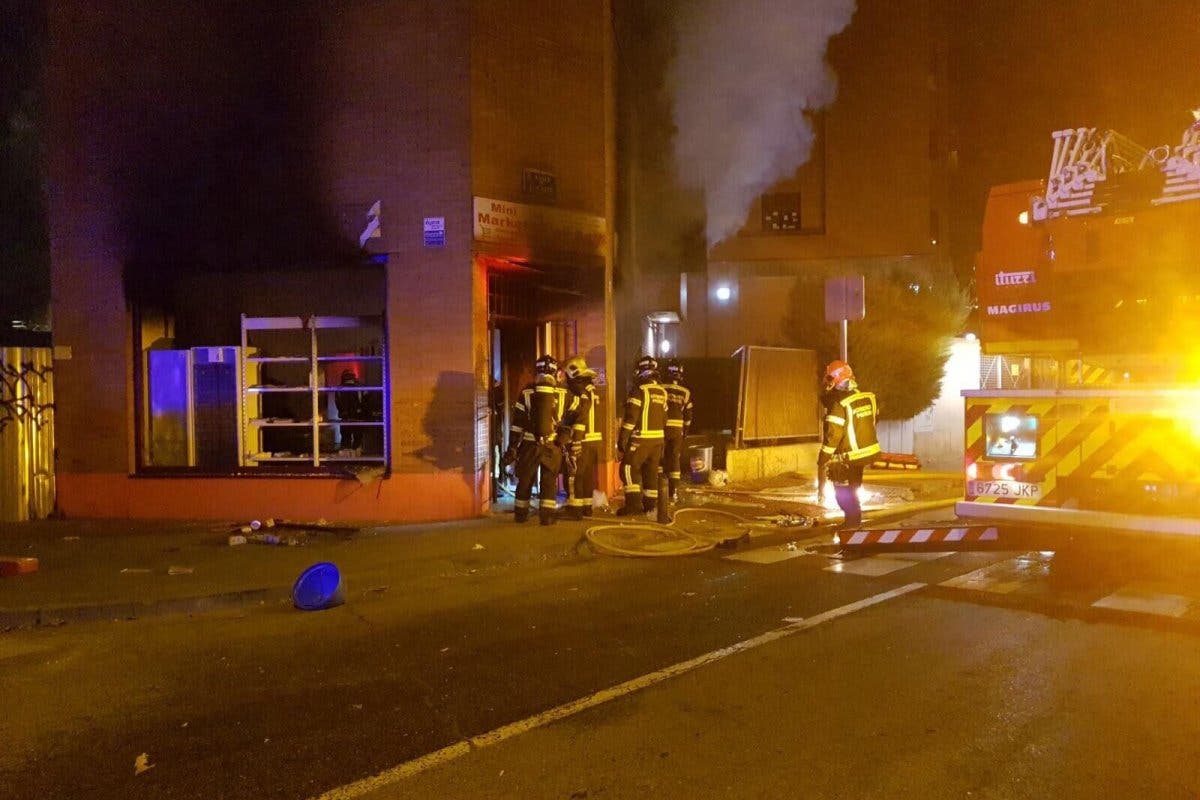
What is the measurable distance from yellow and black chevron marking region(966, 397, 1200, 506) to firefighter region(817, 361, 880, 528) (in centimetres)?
248

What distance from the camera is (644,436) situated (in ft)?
37.7

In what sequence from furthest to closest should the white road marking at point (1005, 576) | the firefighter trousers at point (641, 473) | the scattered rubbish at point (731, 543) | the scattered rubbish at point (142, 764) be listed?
the firefighter trousers at point (641, 473), the scattered rubbish at point (731, 543), the white road marking at point (1005, 576), the scattered rubbish at point (142, 764)

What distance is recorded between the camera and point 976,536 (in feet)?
26.5

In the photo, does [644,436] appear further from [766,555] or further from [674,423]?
[766,555]

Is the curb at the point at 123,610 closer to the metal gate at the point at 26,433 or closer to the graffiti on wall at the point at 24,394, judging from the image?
the metal gate at the point at 26,433

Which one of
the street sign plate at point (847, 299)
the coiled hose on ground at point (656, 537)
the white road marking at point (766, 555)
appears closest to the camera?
the white road marking at point (766, 555)

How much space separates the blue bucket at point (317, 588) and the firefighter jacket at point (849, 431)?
5294 mm

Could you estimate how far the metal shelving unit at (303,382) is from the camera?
40.0 ft

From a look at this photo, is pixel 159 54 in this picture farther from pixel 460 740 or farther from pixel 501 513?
pixel 460 740

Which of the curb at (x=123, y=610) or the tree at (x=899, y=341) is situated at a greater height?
the tree at (x=899, y=341)

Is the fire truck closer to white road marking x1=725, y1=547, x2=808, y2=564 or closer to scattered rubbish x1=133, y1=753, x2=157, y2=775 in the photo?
white road marking x1=725, y1=547, x2=808, y2=564

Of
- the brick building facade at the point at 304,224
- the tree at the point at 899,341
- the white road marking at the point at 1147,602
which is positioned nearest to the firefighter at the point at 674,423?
the brick building facade at the point at 304,224

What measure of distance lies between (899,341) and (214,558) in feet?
54.7

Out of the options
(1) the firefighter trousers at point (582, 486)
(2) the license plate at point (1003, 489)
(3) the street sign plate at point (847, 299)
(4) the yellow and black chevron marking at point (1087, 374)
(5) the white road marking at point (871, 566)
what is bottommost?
(5) the white road marking at point (871, 566)
